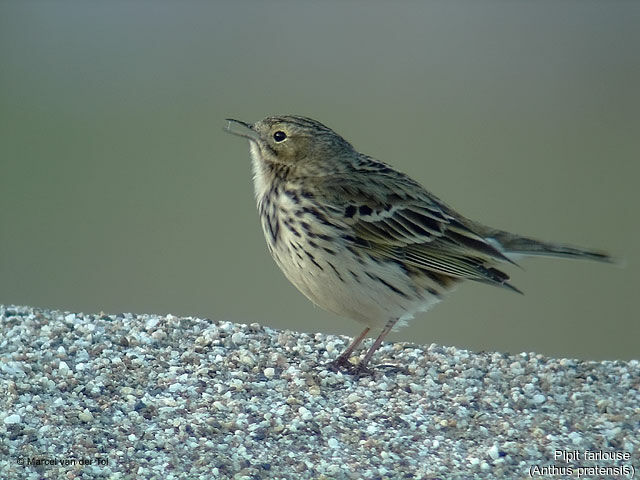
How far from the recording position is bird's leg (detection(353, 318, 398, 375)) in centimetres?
891

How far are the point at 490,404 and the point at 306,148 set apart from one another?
2.97 meters

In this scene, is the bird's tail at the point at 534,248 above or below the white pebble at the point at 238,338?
above

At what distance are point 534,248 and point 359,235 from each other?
182 cm

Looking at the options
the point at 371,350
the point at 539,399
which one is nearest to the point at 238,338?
the point at 371,350

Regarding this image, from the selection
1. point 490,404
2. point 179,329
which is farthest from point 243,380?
point 490,404

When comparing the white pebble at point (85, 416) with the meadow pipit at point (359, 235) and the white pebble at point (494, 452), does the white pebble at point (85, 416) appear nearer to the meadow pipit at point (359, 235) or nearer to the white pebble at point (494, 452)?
the meadow pipit at point (359, 235)

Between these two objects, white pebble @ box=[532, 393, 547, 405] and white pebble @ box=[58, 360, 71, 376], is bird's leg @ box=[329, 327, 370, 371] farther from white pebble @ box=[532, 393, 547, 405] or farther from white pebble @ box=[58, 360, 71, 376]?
white pebble @ box=[58, 360, 71, 376]

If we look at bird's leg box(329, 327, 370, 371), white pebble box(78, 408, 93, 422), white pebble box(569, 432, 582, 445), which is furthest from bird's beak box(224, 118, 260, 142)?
white pebble box(569, 432, 582, 445)

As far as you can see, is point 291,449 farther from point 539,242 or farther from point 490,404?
point 539,242

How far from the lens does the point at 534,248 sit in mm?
9977

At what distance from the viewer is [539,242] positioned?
10047mm

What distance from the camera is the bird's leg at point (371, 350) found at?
29.2ft

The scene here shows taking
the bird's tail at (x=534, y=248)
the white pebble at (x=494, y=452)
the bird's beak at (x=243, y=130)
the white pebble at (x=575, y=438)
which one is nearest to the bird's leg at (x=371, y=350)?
the bird's tail at (x=534, y=248)

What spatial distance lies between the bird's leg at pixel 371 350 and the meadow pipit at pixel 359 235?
11 millimetres
